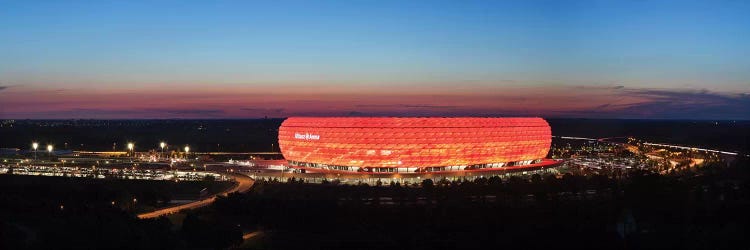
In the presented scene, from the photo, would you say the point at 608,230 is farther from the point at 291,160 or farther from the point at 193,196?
the point at 291,160

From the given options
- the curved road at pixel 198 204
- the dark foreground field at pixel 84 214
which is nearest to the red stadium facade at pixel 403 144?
the curved road at pixel 198 204

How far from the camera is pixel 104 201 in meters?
60.5

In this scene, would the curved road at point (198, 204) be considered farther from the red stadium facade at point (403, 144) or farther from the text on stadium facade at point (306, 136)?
the text on stadium facade at point (306, 136)

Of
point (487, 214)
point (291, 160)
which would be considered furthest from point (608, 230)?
point (291, 160)

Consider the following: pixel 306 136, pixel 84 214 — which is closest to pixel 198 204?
pixel 84 214

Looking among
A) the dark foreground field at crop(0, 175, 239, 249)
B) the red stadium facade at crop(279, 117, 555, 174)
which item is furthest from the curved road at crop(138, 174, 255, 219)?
the red stadium facade at crop(279, 117, 555, 174)

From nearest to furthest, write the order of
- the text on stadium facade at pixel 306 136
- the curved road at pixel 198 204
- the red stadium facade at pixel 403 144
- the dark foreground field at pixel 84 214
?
the dark foreground field at pixel 84 214
the curved road at pixel 198 204
the red stadium facade at pixel 403 144
the text on stadium facade at pixel 306 136

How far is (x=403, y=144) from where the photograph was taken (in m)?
89.7

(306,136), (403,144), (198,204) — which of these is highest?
(306,136)

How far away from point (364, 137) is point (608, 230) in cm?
4758

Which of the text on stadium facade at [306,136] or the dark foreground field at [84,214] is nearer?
the dark foreground field at [84,214]

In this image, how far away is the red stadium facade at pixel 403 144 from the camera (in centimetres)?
9000

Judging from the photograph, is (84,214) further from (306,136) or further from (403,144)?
(306,136)

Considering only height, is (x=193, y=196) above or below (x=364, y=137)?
below
